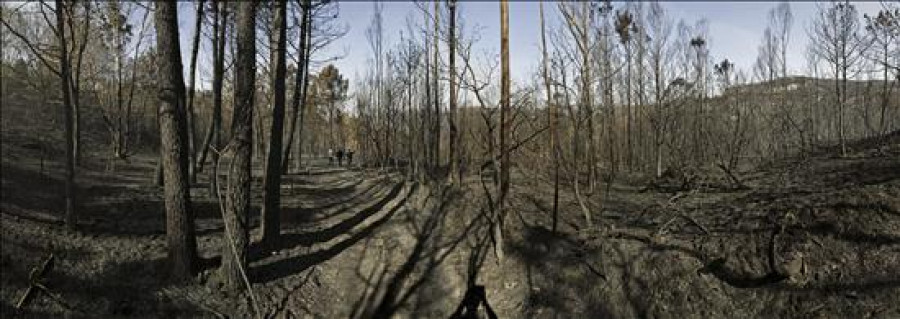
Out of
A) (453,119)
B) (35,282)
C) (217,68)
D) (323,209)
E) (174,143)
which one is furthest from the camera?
(217,68)

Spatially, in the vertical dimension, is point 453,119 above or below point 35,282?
above

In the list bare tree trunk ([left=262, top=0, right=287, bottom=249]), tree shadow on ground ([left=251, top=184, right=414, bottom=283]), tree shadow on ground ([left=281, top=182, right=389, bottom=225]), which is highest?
bare tree trunk ([left=262, top=0, right=287, bottom=249])

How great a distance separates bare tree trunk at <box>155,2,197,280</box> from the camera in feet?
23.3

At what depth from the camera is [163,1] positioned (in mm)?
7098

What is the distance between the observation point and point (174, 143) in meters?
7.19

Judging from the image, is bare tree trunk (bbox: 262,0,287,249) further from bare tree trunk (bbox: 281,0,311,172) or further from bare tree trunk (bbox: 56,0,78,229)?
bare tree trunk (bbox: 281,0,311,172)

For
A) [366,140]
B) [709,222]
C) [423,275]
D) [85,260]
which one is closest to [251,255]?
[85,260]

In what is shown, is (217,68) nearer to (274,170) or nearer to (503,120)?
(274,170)

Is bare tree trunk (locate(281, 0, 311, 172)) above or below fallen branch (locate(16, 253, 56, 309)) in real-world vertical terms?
above

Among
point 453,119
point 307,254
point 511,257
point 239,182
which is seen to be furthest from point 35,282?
point 453,119

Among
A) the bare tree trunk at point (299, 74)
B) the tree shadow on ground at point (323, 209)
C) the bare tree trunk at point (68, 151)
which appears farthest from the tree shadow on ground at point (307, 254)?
the bare tree trunk at point (299, 74)

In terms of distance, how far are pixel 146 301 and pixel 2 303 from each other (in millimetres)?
1384

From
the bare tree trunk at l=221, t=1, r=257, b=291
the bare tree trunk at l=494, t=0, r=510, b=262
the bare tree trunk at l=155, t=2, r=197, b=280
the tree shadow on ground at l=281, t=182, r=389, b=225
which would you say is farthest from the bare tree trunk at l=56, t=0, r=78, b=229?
the bare tree trunk at l=494, t=0, r=510, b=262

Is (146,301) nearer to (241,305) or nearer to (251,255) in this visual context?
(241,305)
